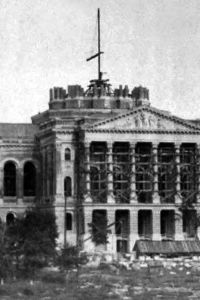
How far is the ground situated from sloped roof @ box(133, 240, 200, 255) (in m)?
12.3

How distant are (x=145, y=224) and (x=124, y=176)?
5862mm

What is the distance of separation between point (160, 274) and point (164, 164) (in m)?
28.7

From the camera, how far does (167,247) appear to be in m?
119

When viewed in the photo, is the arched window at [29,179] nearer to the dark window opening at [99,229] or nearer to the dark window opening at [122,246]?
the dark window opening at [99,229]

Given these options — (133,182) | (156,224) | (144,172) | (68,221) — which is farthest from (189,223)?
(68,221)

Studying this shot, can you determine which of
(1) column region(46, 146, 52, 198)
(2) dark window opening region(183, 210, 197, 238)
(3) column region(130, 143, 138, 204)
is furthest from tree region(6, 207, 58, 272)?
(2) dark window opening region(183, 210, 197, 238)

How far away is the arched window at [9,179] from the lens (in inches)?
5276

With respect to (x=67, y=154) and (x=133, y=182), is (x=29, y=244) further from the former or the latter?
(x=67, y=154)

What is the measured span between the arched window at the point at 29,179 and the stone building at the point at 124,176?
5.27m

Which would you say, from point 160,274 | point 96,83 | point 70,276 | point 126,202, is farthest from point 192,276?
point 96,83

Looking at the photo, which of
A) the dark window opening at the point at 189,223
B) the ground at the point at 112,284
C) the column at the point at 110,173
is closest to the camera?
the ground at the point at 112,284

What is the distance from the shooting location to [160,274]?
97.9m

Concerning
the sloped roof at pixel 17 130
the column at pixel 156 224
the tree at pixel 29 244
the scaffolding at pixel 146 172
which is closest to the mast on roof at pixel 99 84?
the sloped roof at pixel 17 130

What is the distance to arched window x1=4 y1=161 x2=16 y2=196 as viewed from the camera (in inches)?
5276
